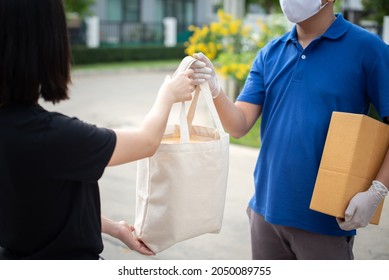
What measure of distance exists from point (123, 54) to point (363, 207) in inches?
756

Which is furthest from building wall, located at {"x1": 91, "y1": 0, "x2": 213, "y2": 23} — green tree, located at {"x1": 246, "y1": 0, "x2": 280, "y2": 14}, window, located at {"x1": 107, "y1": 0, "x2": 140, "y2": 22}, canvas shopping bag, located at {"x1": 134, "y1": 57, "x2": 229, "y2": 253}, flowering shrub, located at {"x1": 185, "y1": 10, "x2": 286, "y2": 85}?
canvas shopping bag, located at {"x1": 134, "y1": 57, "x2": 229, "y2": 253}

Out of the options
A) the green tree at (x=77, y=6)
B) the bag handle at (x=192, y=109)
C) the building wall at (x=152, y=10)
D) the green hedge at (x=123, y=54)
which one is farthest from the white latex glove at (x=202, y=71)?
the building wall at (x=152, y=10)

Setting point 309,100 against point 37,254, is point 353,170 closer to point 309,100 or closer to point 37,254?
point 309,100

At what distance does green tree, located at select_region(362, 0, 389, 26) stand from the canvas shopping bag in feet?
19.0

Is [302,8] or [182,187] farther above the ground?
[302,8]

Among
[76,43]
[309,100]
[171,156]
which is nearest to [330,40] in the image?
[309,100]

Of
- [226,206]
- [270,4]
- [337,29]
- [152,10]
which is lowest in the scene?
[152,10]

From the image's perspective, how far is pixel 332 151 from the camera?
5.93 feet

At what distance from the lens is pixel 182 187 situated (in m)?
1.79

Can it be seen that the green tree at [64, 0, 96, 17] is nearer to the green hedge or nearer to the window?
the green hedge

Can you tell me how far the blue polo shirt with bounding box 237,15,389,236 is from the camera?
190 cm

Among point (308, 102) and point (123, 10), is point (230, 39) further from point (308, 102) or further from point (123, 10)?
point (123, 10)

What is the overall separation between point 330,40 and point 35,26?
3.29 feet

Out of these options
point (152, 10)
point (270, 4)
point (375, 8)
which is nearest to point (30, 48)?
point (375, 8)
